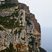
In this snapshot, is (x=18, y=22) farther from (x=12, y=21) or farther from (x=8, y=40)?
(x=8, y=40)

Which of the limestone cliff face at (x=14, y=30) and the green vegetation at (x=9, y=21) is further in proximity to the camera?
the green vegetation at (x=9, y=21)

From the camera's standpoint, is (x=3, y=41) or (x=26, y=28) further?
(x=26, y=28)

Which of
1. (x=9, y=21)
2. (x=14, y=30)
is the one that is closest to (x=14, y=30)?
(x=14, y=30)

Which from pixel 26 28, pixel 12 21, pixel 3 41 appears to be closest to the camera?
pixel 3 41

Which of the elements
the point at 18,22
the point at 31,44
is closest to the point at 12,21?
the point at 18,22

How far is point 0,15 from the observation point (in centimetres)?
6059

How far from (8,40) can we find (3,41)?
95 centimetres

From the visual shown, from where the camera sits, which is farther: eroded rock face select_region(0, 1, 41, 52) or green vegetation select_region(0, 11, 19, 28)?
green vegetation select_region(0, 11, 19, 28)

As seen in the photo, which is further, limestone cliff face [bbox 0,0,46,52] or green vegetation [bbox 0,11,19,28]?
green vegetation [bbox 0,11,19,28]

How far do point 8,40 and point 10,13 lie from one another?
6384 mm

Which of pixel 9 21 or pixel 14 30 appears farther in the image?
pixel 9 21

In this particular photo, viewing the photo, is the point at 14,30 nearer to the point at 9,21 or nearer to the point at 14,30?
the point at 14,30

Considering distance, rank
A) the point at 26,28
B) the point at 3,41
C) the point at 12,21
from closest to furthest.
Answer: the point at 3,41 → the point at 12,21 → the point at 26,28

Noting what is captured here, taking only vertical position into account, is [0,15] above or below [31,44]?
above
